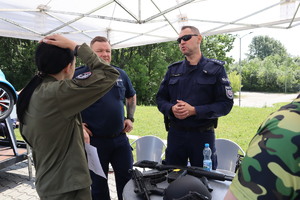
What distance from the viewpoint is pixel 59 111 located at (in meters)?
1.35

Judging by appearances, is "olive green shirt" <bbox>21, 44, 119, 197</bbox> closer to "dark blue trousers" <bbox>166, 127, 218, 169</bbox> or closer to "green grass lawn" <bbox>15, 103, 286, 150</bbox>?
"dark blue trousers" <bbox>166, 127, 218, 169</bbox>

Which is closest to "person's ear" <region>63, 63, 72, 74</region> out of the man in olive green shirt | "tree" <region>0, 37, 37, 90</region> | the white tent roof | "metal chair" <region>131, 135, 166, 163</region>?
the man in olive green shirt

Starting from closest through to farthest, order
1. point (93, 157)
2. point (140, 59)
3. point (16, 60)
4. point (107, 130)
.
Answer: point (93, 157)
point (107, 130)
point (16, 60)
point (140, 59)

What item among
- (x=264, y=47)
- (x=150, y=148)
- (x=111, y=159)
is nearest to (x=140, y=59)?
(x=150, y=148)

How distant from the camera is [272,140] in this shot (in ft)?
1.82

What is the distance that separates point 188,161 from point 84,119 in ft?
3.71

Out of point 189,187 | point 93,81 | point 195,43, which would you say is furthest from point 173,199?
point 195,43

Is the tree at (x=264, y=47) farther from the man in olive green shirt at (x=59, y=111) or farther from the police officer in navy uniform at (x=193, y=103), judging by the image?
the man in olive green shirt at (x=59, y=111)

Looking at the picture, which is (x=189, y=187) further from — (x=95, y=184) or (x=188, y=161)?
(x=95, y=184)

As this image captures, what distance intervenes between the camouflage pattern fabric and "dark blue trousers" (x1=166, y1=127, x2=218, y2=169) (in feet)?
5.91

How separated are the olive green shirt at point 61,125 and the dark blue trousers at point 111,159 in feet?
3.58

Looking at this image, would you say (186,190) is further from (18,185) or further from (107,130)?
(18,185)

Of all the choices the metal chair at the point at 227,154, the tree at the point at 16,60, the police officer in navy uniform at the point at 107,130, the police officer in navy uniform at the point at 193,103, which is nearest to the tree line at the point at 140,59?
the tree at the point at 16,60

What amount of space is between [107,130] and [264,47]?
91.3 m
